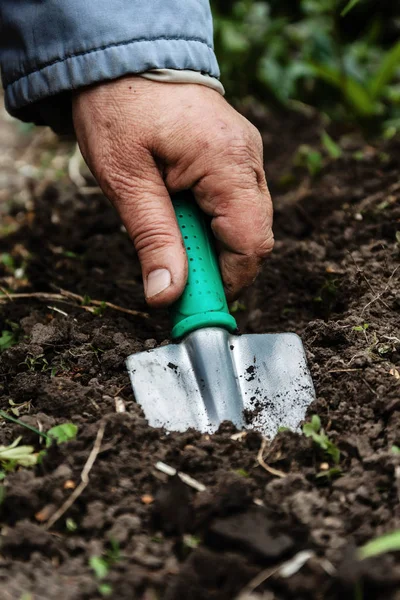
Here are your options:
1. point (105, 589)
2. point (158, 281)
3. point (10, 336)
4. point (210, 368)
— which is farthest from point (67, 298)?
point (105, 589)

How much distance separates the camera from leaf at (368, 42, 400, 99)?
3465mm

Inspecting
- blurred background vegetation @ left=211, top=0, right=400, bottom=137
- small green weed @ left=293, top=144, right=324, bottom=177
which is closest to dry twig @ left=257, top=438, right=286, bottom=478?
small green weed @ left=293, top=144, right=324, bottom=177

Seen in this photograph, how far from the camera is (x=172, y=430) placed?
1726 millimetres

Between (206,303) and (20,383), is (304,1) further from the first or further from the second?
(20,383)

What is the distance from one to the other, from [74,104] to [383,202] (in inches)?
45.7

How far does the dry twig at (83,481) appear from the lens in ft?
4.72

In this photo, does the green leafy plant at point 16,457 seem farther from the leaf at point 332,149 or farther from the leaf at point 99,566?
the leaf at point 332,149

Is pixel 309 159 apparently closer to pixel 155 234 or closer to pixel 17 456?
pixel 155 234

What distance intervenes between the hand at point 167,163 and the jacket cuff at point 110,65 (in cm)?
4

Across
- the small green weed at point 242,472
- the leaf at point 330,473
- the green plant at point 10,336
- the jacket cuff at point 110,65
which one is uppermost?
the jacket cuff at point 110,65

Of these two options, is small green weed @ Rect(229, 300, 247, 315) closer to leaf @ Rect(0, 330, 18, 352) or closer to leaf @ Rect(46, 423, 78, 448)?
leaf @ Rect(0, 330, 18, 352)

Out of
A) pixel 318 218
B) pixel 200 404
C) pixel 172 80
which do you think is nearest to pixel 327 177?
pixel 318 218

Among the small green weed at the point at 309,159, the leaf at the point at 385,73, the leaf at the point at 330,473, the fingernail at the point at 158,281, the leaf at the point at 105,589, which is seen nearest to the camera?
the leaf at the point at 105,589

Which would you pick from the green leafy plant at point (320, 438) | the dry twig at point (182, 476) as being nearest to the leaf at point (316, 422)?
the green leafy plant at point (320, 438)
